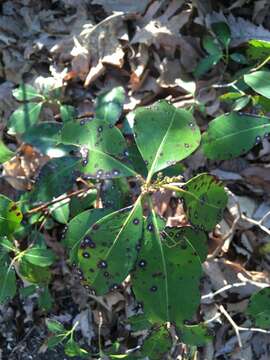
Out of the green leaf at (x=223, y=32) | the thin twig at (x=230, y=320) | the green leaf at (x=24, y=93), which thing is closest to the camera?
the thin twig at (x=230, y=320)

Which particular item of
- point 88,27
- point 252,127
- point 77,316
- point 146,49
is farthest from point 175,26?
point 77,316

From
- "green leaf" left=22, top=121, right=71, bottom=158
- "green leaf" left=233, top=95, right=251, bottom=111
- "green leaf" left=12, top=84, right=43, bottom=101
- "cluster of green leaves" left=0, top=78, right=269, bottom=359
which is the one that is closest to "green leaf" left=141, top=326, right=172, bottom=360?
"cluster of green leaves" left=0, top=78, right=269, bottom=359

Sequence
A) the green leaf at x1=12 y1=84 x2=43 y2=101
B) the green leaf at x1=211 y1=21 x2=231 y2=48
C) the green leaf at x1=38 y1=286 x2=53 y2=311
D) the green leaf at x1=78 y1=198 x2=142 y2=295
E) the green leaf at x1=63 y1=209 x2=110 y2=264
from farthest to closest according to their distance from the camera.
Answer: the green leaf at x1=211 y1=21 x2=231 y2=48, the green leaf at x1=12 y1=84 x2=43 y2=101, the green leaf at x1=38 y1=286 x2=53 y2=311, the green leaf at x1=63 y1=209 x2=110 y2=264, the green leaf at x1=78 y1=198 x2=142 y2=295

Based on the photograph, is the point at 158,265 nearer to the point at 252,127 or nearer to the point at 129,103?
the point at 252,127

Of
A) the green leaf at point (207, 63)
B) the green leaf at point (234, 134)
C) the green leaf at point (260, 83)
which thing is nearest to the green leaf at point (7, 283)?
the green leaf at point (234, 134)

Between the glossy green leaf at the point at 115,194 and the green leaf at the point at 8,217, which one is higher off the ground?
the glossy green leaf at the point at 115,194

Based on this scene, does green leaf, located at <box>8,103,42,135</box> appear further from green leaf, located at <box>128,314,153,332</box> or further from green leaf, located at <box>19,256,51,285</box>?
green leaf, located at <box>128,314,153,332</box>

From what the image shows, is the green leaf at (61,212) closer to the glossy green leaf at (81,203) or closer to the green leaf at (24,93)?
the glossy green leaf at (81,203)
